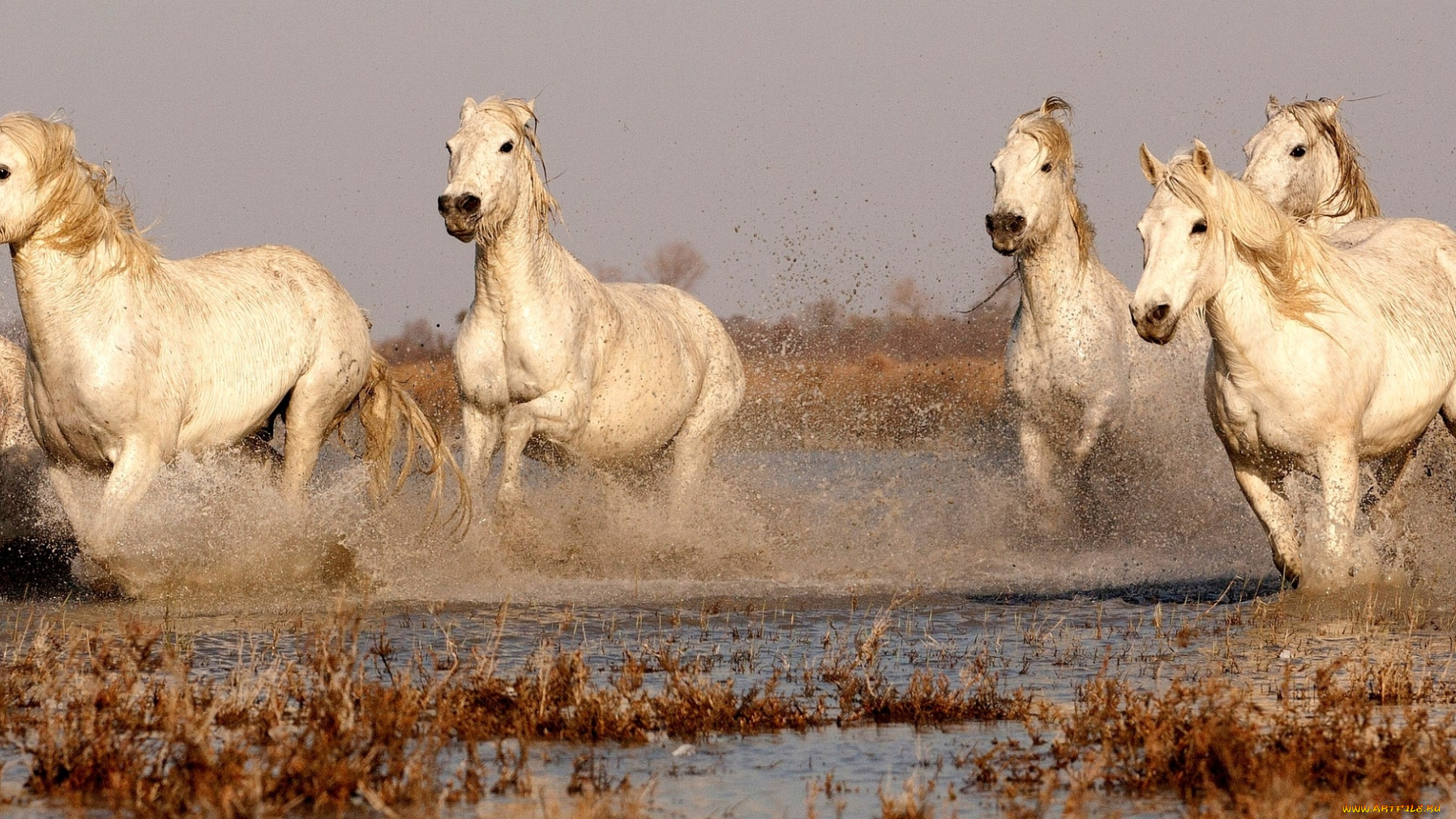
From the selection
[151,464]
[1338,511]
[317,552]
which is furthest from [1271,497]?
[151,464]

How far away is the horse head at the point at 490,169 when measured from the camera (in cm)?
877

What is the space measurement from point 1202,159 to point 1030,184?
2790mm

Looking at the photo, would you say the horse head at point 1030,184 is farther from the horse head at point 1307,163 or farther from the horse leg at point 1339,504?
the horse leg at point 1339,504

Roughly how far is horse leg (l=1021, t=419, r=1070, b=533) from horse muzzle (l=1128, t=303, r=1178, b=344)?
341 centimetres

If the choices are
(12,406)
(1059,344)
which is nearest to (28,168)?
(12,406)

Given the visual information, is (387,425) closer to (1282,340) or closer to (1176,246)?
(1176,246)

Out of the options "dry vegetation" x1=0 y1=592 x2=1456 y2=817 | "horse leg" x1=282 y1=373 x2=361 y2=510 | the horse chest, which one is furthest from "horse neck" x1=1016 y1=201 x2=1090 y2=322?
"dry vegetation" x1=0 y1=592 x2=1456 y2=817

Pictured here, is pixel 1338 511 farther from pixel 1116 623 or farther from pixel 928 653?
pixel 928 653

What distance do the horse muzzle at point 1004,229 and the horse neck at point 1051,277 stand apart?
1.55ft

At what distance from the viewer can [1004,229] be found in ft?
32.1

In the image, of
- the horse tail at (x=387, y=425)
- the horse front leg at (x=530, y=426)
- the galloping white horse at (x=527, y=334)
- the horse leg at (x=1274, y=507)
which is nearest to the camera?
the horse leg at (x=1274, y=507)

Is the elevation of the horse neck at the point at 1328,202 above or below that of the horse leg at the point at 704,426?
above

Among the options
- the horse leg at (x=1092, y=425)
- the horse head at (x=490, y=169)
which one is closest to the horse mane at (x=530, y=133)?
the horse head at (x=490, y=169)

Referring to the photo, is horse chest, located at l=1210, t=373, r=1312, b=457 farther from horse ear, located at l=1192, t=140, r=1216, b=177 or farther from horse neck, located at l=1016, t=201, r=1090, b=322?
horse neck, located at l=1016, t=201, r=1090, b=322
